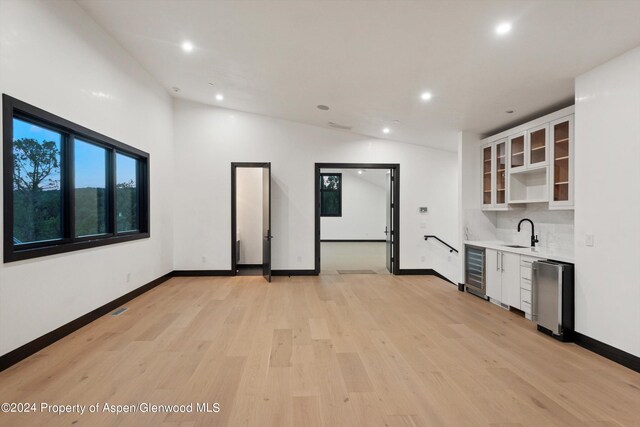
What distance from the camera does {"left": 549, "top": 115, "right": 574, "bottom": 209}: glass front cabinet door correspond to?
353 centimetres

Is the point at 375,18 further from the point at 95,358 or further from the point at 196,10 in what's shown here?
the point at 95,358

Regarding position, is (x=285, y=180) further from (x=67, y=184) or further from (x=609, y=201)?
(x=609, y=201)

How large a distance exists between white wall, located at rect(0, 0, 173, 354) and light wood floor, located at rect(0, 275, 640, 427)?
0.40m

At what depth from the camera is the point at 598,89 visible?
3.00m

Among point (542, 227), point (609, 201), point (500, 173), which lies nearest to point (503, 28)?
point (609, 201)

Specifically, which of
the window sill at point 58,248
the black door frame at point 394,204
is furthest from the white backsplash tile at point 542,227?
the window sill at point 58,248

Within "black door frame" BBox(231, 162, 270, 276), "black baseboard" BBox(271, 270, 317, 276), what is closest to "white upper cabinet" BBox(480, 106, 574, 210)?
"black baseboard" BBox(271, 270, 317, 276)

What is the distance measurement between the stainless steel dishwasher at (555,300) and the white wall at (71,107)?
5.19 metres

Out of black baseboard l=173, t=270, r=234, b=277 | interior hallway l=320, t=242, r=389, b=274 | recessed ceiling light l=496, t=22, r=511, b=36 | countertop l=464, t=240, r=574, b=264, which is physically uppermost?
recessed ceiling light l=496, t=22, r=511, b=36

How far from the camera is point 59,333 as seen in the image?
10.3 feet

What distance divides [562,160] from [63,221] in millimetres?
5860

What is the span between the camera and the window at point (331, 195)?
13000 mm

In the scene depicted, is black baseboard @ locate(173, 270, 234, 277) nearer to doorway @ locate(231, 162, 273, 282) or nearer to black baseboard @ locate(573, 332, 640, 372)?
doorway @ locate(231, 162, 273, 282)

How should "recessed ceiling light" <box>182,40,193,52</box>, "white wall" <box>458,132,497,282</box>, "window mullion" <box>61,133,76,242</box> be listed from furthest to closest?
"white wall" <box>458,132,497,282</box> < "recessed ceiling light" <box>182,40,193,52</box> < "window mullion" <box>61,133,76,242</box>
